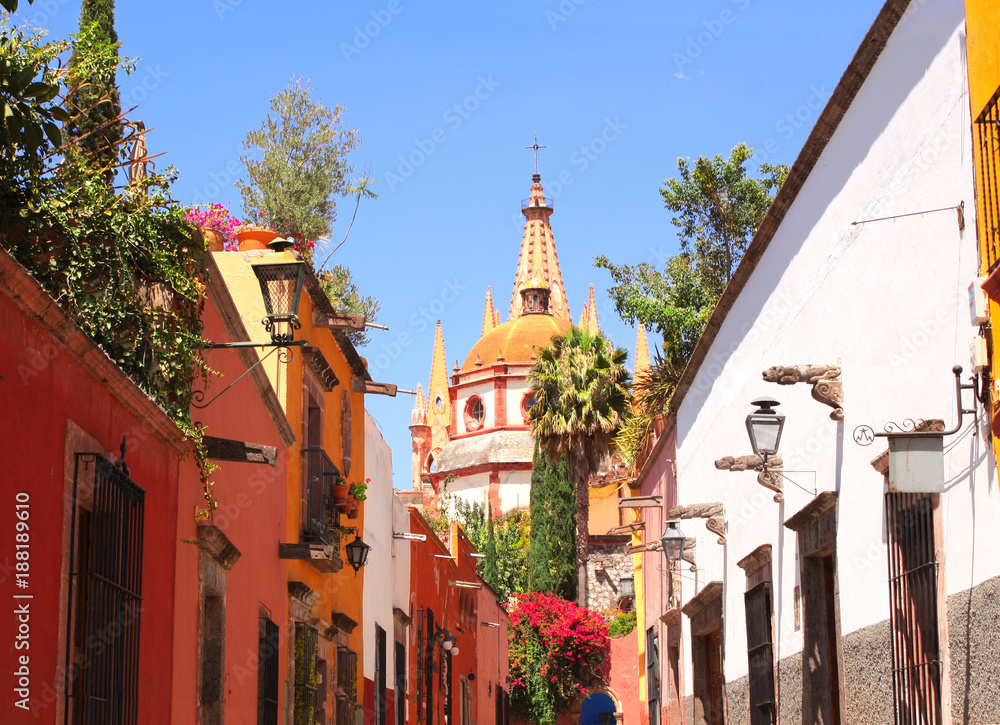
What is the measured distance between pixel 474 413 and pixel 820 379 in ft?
184

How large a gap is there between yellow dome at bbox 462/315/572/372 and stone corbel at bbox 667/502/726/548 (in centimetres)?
4970

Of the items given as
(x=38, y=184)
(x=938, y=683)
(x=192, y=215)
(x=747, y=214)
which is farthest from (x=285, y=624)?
(x=747, y=214)

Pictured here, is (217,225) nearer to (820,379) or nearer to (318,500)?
(318,500)

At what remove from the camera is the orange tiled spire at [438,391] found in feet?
235

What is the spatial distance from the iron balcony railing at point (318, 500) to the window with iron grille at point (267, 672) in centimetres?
147

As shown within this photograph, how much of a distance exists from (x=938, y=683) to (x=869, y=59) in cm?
391

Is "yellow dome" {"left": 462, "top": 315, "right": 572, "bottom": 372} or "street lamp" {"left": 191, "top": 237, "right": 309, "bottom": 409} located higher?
"yellow dome" {"left": 462, "top": 315, "right": 572, "bottom": 372}

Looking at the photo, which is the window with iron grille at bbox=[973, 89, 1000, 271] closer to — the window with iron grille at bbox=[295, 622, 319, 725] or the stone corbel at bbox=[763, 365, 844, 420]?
the stone corbel at bbox=[763, 365, 844, 420]

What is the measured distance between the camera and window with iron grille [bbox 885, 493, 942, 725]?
6.91m

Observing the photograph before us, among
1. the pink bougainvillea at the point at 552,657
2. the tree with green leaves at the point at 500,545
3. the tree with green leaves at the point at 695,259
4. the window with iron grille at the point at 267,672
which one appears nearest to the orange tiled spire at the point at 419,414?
the tree with green leaves at the point at 500,545

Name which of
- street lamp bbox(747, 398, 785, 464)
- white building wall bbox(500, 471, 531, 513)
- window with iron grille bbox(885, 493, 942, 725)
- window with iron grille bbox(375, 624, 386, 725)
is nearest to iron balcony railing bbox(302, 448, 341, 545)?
window with iron grille bbox(375, 624, 386, 725)

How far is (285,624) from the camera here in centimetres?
1137

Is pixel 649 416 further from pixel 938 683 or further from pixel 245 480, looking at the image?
pixel 938 683

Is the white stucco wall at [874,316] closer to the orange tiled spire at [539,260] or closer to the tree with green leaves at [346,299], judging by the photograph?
the tree with green leaves at [346,299]
